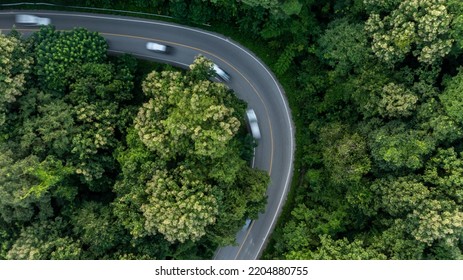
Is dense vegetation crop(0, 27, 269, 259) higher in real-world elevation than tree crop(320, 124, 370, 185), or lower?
lower

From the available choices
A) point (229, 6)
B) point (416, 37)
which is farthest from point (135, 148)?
point (416, 37)

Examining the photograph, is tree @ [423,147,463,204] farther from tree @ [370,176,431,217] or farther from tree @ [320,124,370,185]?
tree @ [320,124,370,185]

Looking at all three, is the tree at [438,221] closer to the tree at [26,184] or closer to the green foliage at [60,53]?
the tree at [26,184]

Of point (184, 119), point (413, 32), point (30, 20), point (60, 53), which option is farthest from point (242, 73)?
point (30, 20)

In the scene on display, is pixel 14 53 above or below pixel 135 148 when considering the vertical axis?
above

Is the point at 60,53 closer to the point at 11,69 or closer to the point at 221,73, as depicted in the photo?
the point at 11,69

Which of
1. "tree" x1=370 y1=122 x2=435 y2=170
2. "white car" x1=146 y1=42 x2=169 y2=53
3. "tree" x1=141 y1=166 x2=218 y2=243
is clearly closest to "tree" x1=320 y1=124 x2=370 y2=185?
"tree" x1=370 y1=122 x2=435 y2=170

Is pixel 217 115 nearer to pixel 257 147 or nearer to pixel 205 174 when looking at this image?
pixel 205 174
